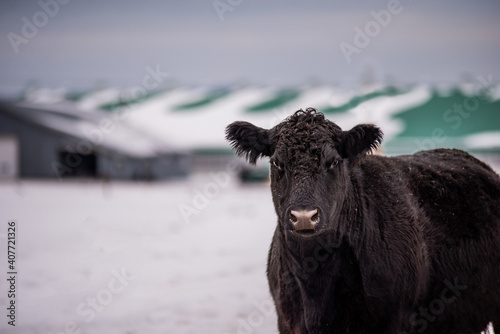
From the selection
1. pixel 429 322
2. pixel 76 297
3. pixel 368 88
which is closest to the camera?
pixel 429 322

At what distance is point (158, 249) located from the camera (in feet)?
36.4

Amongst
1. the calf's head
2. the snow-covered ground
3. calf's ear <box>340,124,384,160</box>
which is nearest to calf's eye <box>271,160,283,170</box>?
the calf's head

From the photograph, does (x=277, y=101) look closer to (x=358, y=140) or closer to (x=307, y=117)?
(x=307, y=117)

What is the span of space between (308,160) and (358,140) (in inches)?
17.6

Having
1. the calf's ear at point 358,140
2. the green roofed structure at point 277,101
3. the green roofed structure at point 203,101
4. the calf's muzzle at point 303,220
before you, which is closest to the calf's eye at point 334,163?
the calf's ear at point 358,140

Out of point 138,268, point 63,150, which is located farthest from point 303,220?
point 63,150

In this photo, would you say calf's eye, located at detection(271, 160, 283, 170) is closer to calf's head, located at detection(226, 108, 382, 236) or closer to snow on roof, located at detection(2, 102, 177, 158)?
calf's head, located at detection(226, 108, 382, 236)

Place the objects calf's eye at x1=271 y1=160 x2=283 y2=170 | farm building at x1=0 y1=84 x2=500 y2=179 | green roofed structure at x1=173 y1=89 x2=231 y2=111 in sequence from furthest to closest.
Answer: green roofed structure at x1=173 y1=89 x2=231 y2=111, farm building at x1=0 y1=84 x2=500 y2=179, calf's eye at x1=271 y1=160 x2=283 y2=170

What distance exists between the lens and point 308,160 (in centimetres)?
364

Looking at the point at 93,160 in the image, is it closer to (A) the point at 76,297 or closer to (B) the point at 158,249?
(B) the point at 158,249

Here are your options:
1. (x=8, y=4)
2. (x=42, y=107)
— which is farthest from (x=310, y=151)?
(x=42, y=107)

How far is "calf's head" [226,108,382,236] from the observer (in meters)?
3.43

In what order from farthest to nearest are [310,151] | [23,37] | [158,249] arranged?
[158,249], [23,37], [310,151]

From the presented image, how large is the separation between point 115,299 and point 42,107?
3158 centimetres
